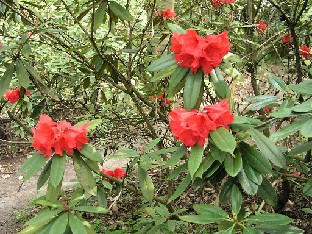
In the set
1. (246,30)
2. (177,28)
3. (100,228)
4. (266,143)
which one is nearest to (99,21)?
(177,28)

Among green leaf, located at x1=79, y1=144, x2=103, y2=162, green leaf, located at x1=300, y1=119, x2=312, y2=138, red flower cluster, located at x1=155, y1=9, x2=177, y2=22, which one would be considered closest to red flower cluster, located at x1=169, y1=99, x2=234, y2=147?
green leaf, located at x1=300, y1=119, x2=312, y2=138

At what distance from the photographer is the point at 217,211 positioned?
1527 mm

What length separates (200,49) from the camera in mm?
1504

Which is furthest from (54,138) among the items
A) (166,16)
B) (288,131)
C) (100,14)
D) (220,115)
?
(166,16)

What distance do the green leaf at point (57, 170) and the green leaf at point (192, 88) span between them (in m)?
0.50

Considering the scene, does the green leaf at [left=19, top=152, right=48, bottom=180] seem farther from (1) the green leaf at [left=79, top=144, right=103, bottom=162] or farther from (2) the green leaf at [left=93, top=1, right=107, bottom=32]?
(2) the green leaf at [left=93, top=1, right=107, bottom=32]

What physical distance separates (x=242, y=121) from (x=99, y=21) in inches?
43.6

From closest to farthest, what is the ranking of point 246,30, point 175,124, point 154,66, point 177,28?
point 175,124
point 154,66
point 177,28
point 246,30

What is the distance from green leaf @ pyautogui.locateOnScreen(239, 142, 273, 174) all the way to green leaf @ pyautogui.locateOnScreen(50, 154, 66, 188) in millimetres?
640

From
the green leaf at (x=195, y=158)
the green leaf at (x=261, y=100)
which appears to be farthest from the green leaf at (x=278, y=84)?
the green leaf at (x=195, y=158)

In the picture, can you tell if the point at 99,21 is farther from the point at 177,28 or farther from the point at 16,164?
the point at 16,164

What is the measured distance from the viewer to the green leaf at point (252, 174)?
148cm

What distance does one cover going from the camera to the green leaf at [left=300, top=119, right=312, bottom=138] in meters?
1.29

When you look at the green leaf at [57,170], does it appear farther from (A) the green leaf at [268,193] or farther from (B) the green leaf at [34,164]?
(A) the green leaf at [268,193]
